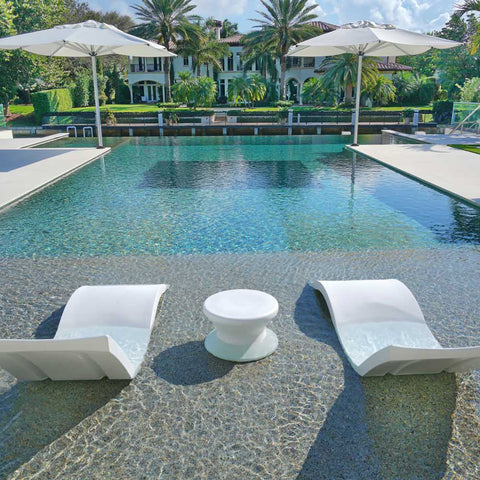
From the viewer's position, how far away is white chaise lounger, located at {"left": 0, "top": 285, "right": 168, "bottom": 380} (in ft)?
11.3

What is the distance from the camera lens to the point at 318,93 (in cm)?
3597

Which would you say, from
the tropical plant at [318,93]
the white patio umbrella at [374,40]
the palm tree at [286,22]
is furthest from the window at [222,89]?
the white patio umbrella at [374,40]

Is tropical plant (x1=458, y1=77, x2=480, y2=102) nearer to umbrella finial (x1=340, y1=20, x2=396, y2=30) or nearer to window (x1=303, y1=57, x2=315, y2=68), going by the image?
umbrella finial (x1=340, y1=20, x2=396, y2=30)

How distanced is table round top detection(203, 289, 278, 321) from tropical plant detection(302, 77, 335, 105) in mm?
32214

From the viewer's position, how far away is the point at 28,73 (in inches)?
1195

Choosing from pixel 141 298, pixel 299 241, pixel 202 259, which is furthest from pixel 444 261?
pixel 141 298

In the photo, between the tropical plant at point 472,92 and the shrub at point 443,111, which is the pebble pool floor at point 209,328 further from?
the shrub at point 443,111

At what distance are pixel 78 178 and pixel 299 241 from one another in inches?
288

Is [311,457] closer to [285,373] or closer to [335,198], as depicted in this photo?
[285,373]

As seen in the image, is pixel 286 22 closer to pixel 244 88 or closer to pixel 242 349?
pixel 244 88

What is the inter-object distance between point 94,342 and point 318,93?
35.2m

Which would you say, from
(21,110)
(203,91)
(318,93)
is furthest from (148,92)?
(203,91)

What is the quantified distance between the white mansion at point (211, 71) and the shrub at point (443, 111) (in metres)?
21.3

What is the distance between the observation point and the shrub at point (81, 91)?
127ft
